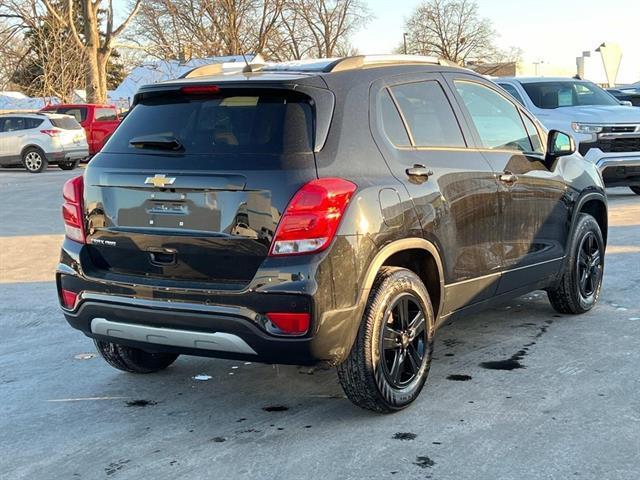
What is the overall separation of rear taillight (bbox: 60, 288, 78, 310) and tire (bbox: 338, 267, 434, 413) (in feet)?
4.69

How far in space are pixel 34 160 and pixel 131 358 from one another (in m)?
19.5

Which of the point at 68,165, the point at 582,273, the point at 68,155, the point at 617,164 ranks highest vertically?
the point at 617,164

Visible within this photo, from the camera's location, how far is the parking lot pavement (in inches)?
138

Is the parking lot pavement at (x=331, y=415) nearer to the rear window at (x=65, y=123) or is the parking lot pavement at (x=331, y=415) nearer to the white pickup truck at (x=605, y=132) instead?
the white pickup truck at (x=605, y=132)

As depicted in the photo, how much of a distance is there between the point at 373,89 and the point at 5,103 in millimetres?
48774

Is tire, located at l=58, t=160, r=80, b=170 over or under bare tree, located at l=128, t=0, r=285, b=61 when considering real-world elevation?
under

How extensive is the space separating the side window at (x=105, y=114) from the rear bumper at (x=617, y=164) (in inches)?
691

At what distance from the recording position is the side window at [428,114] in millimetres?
4371

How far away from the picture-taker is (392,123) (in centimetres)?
420

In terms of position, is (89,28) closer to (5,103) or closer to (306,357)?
(5,103)

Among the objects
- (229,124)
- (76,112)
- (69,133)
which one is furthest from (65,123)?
(229,124)

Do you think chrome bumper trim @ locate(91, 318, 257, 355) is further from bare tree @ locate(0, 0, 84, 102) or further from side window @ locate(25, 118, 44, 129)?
bare tree @ locate(0, 0, 84, 102)

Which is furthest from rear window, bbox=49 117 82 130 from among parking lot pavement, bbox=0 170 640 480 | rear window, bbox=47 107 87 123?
parking lot pavement, bbox=0 170 640 480

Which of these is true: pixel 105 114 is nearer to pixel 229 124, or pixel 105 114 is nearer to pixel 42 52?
pixel 42 52
